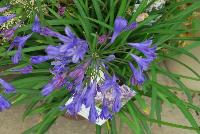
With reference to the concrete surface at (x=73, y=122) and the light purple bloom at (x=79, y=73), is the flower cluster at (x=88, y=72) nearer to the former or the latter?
the light purple bloom at (x=79, y=73)

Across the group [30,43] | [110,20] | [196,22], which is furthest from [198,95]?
[30,43]

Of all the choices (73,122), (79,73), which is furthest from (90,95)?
(73,122)

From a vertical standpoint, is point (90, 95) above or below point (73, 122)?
above

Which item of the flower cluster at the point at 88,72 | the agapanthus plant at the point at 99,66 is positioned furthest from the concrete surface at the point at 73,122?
the flower cluster at the point at 88,72

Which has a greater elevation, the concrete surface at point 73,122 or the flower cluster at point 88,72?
the flower cluster at point 88,72

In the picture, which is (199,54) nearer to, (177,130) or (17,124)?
(177,130)

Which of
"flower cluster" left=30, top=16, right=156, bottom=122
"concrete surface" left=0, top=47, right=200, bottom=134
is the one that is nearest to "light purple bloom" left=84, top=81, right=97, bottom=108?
"flower cluster" left=30, top=16, right=156, bottom=122

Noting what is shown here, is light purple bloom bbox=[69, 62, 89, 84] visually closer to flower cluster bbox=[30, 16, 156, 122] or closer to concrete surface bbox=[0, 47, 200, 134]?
flower cluster bbox=[30, 16, 156, 122]

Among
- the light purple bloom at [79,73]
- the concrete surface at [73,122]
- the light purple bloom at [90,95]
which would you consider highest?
the light purple bloom at [79,73]

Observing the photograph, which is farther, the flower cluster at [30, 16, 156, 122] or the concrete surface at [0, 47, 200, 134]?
the concrete surface at [0, 47, 200, 134]

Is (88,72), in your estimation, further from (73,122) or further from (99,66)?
(73,122)

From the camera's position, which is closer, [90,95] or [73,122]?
[90,95]
